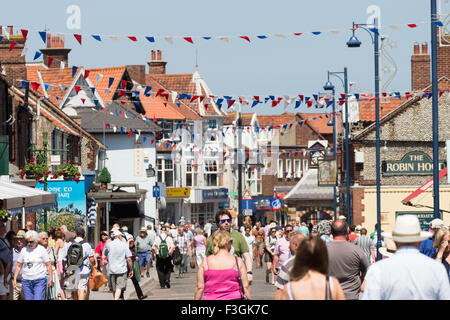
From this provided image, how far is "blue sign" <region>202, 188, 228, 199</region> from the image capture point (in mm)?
74125

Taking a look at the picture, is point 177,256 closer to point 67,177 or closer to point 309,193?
point 67,177

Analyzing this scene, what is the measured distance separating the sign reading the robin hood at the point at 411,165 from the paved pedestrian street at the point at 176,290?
17929mm

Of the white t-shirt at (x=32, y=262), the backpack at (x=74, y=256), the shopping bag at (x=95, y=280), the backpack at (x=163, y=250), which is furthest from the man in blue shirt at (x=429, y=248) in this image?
the backpack at (x=163, y=250)

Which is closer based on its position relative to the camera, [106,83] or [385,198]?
[385,198]

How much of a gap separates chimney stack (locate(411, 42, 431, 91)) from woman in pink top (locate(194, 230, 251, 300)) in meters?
38.9

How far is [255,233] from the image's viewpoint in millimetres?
38375

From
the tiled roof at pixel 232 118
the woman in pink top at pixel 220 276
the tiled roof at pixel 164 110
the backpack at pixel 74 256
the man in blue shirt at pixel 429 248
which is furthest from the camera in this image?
the tiled roof at pixel 232 118

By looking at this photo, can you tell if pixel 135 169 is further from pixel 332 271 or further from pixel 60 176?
pixel 332 271

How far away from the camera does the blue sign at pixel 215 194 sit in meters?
74.1

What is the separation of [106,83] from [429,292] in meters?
52.1

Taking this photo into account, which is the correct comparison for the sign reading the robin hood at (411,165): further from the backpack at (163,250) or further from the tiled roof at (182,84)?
the tiled roof at (182,84)

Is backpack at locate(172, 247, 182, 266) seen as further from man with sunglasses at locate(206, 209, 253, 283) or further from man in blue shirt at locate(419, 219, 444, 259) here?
man in blue shirt at locate(419, 219, 444, 259)

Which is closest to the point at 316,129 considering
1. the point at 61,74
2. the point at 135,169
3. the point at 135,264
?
the point at 135,169

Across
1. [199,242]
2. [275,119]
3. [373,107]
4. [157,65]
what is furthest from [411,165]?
[275,119]
